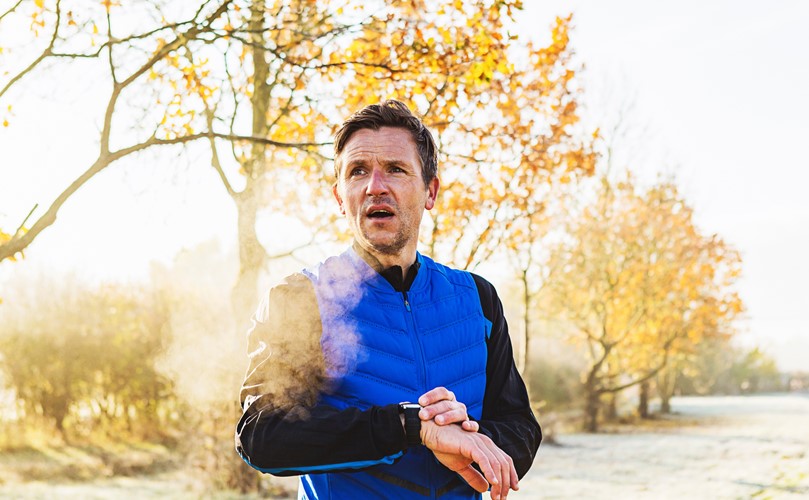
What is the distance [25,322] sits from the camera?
14.8m

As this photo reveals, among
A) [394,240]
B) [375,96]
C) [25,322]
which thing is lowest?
[394,240]

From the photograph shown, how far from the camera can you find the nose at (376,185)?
1816mm

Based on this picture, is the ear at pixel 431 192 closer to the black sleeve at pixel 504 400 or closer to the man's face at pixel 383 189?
the man's face at pixel 383 189

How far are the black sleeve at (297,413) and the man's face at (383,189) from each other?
252 millimetres

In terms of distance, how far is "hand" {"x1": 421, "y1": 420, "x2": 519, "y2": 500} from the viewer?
1559 millimetres

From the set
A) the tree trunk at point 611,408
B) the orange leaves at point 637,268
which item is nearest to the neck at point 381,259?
the orange leaves at point 637,268

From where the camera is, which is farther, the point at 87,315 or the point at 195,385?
the point at 87,315

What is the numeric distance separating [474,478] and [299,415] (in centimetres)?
43

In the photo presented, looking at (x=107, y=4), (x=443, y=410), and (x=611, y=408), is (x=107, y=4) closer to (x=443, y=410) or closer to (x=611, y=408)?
Answer: (x=443, y=410)

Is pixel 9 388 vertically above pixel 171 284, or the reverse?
pixel 171 284

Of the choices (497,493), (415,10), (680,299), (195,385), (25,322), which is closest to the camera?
(497,493)

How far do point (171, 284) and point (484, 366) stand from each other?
49.3 ft

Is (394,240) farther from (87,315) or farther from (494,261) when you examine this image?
(87,315)

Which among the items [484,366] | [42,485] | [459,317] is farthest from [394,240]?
[42,485]
